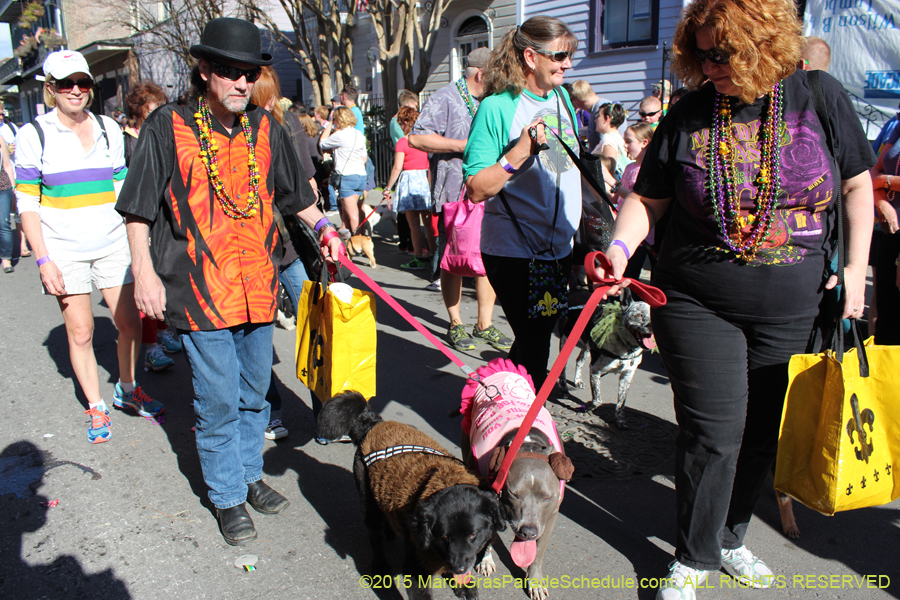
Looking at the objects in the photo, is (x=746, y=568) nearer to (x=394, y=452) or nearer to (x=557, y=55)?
(x=394, y=452)

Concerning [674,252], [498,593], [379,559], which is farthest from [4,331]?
[674,252]

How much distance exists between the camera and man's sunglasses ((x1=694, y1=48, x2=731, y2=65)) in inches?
83.0

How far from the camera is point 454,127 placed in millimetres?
5766

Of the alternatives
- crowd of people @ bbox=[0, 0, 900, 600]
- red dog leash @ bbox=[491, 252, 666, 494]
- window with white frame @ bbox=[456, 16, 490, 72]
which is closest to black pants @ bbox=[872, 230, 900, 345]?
crowd of people @ bbox=[0, 0, 900, 600]

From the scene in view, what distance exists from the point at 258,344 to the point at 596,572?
1.86m

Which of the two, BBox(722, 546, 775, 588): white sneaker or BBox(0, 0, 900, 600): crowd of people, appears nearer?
BBox(0, 0, 900, 600): crowd of people

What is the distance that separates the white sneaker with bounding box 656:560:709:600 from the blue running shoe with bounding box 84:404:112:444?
3.33 meters

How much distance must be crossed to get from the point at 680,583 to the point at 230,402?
2049mm

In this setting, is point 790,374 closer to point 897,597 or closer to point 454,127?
point 897,597

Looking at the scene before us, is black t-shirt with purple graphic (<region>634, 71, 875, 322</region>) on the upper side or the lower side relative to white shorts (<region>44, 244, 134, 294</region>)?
upper

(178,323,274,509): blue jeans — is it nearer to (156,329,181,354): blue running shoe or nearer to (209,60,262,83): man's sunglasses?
(209,60,262,83): man's sunglasses

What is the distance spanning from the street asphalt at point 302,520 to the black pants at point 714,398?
38 centimetres

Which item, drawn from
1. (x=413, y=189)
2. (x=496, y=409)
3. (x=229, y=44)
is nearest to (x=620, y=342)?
(x=496, y=409)

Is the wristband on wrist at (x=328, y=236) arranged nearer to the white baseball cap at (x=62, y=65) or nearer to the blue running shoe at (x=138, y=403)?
the white baseball cap at (x=62, y=65)
